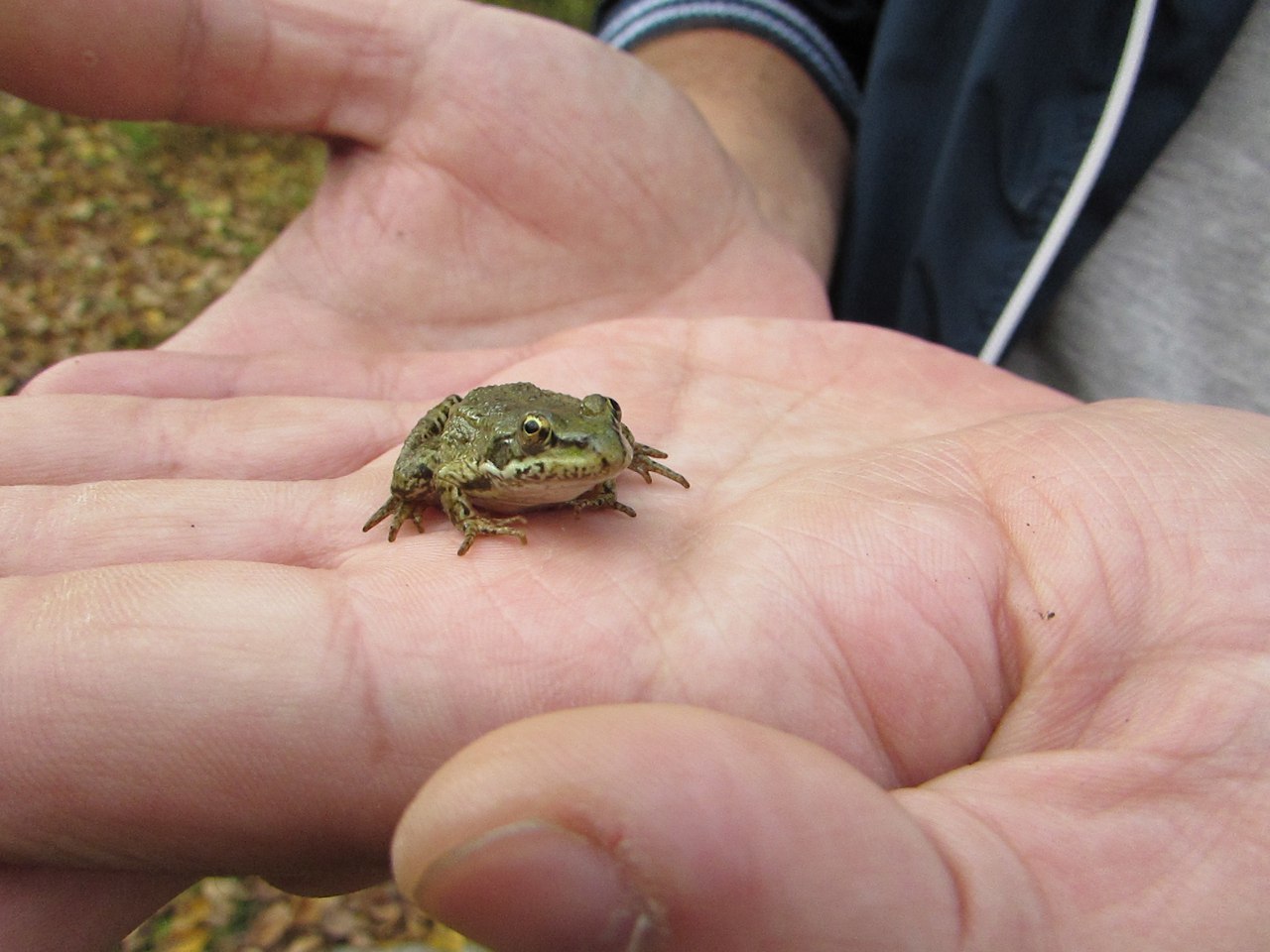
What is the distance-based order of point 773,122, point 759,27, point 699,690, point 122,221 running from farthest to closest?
1. point 122,221
2. point 759,27
3. point 773,122
4. point 699,690

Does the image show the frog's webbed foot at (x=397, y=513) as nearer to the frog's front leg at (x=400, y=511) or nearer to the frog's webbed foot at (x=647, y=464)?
the frog's front leg at (x=400, y=511)

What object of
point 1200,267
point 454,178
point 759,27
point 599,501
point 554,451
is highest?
point 759,27

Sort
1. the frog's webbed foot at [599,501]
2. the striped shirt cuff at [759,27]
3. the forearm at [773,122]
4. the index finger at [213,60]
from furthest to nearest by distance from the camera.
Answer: the striped shirt cuff at [759,27] < the forearm at [773,122] < the index finger at [213,60] < the frog's webbed foot at [599,501]

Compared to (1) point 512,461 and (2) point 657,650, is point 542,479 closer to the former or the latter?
(1) point 512,461

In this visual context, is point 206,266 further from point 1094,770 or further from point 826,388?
point 1094,770

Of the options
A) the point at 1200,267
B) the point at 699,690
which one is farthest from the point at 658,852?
the point at 1200,267

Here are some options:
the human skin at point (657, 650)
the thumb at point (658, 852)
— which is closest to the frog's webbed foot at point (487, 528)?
the human skin at point (657, 650)
